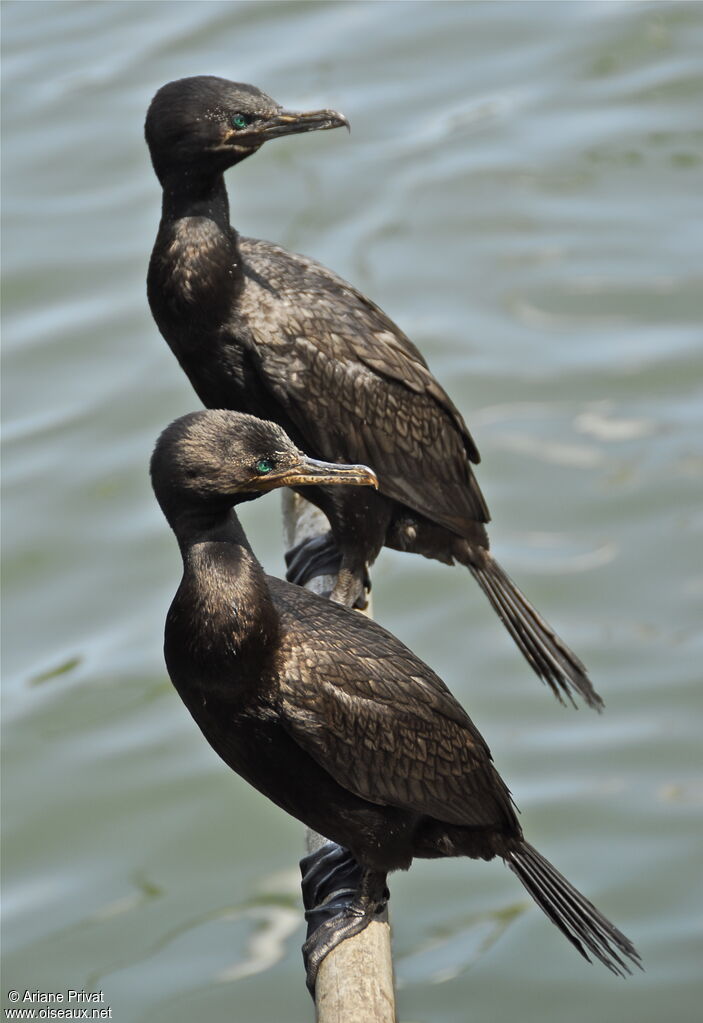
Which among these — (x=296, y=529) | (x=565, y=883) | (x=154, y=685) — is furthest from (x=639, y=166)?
(x=565, y=883)

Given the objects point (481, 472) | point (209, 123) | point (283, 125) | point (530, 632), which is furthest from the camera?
point (481, 472)

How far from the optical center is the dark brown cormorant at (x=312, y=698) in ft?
13.5

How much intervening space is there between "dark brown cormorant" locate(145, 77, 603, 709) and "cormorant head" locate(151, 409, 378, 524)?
1.02 m

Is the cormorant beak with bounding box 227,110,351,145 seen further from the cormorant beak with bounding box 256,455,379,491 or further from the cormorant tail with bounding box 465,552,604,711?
the cormorant tail with bounding box 465,552,604,711

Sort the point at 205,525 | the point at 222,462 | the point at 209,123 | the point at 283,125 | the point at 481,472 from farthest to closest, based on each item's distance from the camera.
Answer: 1. the point at 481,472
2. the point at 283,125
3. the point at 209,123
4. the point at 205,525
5. the point at 222,462

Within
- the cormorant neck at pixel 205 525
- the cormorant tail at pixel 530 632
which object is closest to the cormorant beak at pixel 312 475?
the cormorant neck at pixel 205 525

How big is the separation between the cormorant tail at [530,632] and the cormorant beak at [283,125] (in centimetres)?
139

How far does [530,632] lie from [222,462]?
1.79 m

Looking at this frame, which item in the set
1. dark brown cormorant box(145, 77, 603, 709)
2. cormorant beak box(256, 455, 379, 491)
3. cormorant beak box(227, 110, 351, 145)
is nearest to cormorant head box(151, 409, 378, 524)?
cormorant beak box(256, 455, 379, 491)

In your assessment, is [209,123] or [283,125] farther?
[283,125]

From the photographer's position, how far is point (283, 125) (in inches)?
199

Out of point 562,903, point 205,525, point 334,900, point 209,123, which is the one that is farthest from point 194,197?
point 562,903

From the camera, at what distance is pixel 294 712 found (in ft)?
13.9

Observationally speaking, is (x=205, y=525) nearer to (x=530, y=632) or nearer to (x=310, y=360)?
(x=310, y=360)
